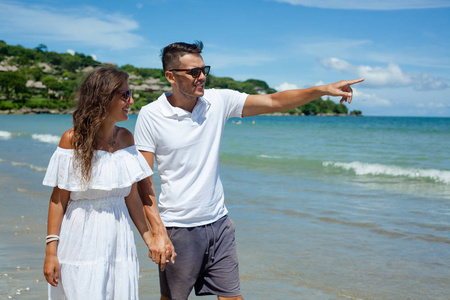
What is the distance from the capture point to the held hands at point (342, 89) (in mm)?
3064

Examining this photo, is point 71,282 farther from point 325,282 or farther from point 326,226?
point 326,226

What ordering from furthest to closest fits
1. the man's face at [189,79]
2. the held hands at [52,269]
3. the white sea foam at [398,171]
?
the white sea foam at [398,171]
the man's face at [189,79]
the held hands at [52,269]

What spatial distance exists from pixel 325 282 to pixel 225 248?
2.56m

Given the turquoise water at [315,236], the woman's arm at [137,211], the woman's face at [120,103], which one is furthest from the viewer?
the turquoise water at [315,236]

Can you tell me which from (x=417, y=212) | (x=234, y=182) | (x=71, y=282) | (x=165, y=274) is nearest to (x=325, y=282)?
(x=165, y=274)

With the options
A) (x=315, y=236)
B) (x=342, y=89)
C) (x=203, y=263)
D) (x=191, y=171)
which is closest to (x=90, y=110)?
(x=191, y=171)

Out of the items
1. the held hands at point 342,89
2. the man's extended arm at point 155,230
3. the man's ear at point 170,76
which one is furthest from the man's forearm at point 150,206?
the held hands at point 342,89

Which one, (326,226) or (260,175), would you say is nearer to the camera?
(326,226)

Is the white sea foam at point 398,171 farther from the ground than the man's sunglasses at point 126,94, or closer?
closer

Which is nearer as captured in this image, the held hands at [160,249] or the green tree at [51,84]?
the held hands at [160,249]

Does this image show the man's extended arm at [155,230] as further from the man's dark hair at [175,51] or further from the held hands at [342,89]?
the held hands at [342,89]

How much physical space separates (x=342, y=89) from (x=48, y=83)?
110948 millimetres

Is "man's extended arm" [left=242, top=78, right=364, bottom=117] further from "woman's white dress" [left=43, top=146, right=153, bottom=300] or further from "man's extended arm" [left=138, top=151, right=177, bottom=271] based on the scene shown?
"woman's white dress" [left=43, top=146, right=153, bottom=300]

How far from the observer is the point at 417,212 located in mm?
9297
